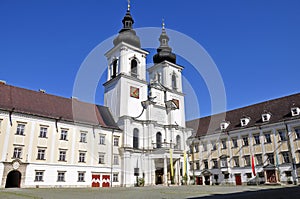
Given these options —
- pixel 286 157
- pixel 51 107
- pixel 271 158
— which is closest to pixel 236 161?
pixel 271 158

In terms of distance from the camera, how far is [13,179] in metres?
27.4

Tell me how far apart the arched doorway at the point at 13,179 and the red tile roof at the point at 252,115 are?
30.5 metres

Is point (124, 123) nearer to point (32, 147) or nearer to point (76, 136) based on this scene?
point (76, 136)

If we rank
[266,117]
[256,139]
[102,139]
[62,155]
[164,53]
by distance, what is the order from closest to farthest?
[62,155] → [102,139] → [266,117] → [256,139] → [164,53]

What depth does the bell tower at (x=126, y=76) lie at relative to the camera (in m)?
37.5

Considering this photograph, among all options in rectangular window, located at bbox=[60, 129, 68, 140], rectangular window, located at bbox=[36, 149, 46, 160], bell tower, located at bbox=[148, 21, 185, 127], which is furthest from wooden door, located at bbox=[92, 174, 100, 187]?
bell tower, located at bbox=[148, 21, 185, 127]

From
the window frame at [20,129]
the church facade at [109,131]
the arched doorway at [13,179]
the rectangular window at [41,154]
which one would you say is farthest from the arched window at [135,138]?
the arched doorway at [13,179]

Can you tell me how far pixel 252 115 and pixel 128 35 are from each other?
23.2 meters

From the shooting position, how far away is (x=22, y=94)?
30.6m

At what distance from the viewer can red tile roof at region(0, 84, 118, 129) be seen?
2845 cm

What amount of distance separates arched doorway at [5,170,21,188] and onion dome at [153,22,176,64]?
2982 cm

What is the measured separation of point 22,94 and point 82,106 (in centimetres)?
778

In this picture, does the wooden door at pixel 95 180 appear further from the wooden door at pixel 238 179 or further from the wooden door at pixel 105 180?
the wooden door at pixel 238 179

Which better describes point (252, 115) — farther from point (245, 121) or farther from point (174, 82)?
point (174, 82)
